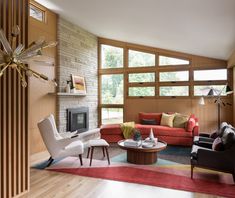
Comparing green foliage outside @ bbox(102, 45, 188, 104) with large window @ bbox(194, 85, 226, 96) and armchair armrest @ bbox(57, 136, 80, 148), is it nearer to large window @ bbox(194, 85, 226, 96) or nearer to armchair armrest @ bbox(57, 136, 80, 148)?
large window @ bbox(194, 85, 226, 96)

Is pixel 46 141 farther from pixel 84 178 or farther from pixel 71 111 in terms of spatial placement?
pixel 71 111

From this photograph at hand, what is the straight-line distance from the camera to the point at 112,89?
8008 mm

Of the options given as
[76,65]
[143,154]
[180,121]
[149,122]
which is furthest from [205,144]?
[76,65]

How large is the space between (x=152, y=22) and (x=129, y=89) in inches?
137

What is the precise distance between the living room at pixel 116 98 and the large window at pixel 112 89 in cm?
4

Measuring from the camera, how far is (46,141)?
4.15 m

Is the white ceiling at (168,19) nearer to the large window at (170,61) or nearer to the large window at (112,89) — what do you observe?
the large window at (170,61)

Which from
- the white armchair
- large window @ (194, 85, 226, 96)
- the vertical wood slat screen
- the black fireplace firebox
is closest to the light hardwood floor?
the vertical wood slat screen

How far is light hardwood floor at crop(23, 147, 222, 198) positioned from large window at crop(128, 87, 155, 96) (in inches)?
178

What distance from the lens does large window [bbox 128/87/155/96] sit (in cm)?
750

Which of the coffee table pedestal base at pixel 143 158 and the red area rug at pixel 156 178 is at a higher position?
the coffee table pedestal base at pixel 143 158

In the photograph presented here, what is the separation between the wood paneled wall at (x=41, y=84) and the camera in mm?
5023

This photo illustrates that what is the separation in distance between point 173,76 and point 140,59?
1372 millimetres

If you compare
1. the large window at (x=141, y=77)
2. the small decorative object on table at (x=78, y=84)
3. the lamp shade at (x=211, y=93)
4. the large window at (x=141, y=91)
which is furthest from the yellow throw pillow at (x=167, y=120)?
the small decorative object on table at (x=78, y=84)
